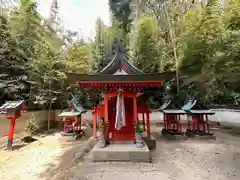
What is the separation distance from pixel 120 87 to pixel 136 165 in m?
2.28

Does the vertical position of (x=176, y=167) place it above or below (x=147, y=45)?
below

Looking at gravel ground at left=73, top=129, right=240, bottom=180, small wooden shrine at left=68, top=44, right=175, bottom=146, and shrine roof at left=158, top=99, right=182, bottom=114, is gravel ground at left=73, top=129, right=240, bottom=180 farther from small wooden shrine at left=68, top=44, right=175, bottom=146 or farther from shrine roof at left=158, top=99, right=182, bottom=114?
shrine roof at left=158, top=99, right=182, bottom=114

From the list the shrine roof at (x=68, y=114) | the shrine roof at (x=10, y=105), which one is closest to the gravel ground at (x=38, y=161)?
the shrine roof at (x=68, y=114)

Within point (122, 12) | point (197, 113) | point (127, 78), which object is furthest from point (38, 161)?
point (122, 12)

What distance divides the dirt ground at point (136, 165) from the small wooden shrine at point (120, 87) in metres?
1.15

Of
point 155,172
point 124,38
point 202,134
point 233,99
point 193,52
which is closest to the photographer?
A: point 155,172

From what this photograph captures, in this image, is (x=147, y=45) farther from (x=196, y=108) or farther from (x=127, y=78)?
(x=127, y=78)

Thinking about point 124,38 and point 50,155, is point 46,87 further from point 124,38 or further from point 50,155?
point 124,38

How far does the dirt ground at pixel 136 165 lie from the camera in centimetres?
398

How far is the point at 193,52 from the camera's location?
9.52 meters

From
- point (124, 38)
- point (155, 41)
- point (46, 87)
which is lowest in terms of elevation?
point (46, 87)

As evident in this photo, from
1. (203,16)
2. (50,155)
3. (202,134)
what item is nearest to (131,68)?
(50,155)

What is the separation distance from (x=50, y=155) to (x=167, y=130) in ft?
17.6

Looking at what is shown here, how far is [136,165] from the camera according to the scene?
4.53 meters
